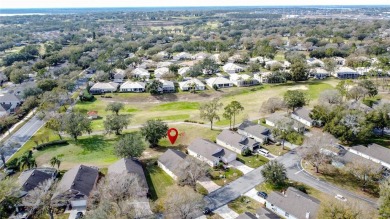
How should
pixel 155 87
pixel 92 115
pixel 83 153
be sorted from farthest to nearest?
1. pixel 155 87
2. pixel 92 115
3. pixel 83 153

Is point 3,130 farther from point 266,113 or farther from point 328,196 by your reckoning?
point 328,196

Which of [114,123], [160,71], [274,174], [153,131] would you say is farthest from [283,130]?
[160,71]

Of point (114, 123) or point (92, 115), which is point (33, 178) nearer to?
point (114, 123)

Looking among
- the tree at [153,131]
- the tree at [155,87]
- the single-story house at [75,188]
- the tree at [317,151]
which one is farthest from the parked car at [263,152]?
the tree at [155,87]

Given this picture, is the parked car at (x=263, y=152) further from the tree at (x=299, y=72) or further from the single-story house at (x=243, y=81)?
the tree at (x=299, y=72)

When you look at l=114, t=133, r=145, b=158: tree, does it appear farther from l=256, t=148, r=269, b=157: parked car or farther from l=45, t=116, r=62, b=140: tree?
l=256, t=148, r=269, b=157: parked car

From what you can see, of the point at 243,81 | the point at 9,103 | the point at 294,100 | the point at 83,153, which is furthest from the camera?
the point at 243,81

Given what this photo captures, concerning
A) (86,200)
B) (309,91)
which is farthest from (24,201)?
(309,91)
